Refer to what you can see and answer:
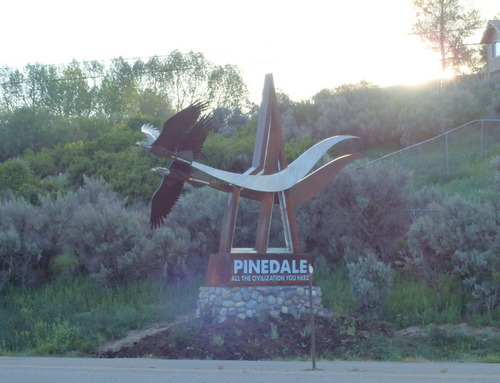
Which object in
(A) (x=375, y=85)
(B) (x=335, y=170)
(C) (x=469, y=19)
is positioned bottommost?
(B) (x=335, y=170)

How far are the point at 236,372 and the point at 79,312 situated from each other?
12.0 m

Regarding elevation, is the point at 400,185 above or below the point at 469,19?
below

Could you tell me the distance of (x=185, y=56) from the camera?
215 feet

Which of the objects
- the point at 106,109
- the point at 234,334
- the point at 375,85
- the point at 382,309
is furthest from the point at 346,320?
the point at 106,109

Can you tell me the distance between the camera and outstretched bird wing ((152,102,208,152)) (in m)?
18.1

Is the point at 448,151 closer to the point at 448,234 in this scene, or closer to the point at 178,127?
the point at 448,234

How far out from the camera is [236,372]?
12.5 m

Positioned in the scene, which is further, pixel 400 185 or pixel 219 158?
pixel 219 158

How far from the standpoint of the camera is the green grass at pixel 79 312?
2052 centimetres

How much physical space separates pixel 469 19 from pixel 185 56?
2228cm

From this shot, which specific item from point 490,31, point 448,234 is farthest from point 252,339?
point 490,31

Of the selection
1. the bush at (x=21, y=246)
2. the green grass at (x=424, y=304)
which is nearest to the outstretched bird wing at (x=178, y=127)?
the green grass at (x=424, y=304)

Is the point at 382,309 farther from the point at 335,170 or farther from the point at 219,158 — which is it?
the point at 219,158

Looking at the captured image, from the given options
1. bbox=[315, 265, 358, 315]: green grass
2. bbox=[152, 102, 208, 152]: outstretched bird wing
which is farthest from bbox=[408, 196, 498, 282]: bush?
bbox=[152, 102, 208, 152]: outstretched bird wing
